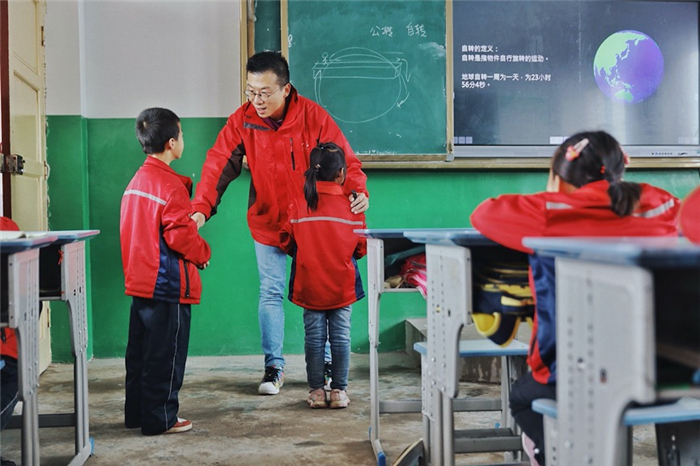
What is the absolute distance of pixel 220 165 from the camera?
139 inches

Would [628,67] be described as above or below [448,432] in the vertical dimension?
above

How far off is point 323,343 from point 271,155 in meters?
0.96

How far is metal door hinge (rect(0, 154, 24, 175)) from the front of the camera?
3.38 metres

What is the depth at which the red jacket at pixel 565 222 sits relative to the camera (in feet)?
4.81

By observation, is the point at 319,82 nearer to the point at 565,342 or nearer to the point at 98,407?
the point at 98,407

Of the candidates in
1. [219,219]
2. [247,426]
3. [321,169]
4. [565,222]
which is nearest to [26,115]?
[219,219]

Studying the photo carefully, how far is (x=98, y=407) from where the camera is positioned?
3.21 meters

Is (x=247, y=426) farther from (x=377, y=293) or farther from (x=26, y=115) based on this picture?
(x=26, y=115)

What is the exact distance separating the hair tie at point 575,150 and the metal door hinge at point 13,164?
2.69m

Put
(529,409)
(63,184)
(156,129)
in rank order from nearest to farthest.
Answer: (529,409) → (156,129) → (63,184)

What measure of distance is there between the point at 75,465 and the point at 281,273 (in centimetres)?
146

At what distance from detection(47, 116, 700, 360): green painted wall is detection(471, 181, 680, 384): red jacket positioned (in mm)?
2824

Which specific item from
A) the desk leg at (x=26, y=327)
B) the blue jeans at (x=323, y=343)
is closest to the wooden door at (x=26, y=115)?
the blue jeans at (x=323, y=343)

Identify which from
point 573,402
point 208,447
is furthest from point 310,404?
point 573,402
